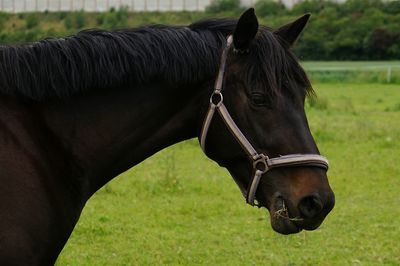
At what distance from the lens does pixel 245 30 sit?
10.3 feet

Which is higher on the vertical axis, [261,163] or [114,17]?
[261,163]

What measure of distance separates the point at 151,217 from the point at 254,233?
1.33m

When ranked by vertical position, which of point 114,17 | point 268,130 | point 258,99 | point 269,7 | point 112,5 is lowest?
point 112,5

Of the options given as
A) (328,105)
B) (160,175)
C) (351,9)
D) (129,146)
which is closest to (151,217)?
(160,175)

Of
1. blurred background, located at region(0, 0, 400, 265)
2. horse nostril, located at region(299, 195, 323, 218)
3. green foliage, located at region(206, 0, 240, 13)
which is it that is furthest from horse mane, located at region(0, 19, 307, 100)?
green foliage, located at region(206, 0, 240, 13)

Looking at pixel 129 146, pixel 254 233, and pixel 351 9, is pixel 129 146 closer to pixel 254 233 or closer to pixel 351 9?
pixel 254 233

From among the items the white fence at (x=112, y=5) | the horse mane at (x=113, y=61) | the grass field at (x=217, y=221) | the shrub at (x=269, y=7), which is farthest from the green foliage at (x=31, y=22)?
the horse mane at (x=113, y=61)

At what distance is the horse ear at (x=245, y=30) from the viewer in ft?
10.1

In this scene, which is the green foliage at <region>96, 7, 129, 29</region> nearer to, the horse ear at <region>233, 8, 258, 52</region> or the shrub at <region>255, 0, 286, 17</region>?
the shrub at <region>255, 0, 286, 17</region>

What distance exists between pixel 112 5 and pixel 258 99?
39717 mm

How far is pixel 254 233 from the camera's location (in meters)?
7.62

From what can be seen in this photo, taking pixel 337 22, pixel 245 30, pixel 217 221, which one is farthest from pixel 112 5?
pixel 245 30

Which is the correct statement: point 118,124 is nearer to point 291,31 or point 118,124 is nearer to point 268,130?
point 268,130

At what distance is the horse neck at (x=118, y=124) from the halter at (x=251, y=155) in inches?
3.3
